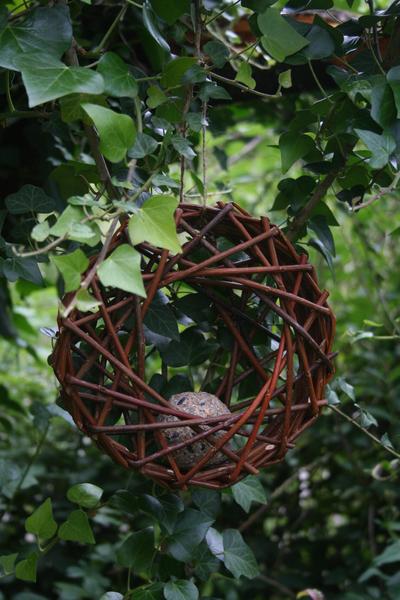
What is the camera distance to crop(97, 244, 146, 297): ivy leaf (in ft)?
1.66

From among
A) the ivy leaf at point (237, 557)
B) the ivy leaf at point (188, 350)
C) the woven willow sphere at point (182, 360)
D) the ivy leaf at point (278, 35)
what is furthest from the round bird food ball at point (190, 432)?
the ivy leaf at point (278, 35)

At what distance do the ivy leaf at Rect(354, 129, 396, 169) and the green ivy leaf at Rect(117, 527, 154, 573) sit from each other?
42 centimetres

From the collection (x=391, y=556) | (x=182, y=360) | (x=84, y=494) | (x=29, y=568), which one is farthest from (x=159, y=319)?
(x=391, y=556)

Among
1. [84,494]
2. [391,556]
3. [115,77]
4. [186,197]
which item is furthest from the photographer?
[391,556]

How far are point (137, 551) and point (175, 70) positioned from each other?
470 mm

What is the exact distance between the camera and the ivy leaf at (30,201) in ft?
2.49

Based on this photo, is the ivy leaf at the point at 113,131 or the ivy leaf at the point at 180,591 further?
the ivy leaf at the point at 180,591

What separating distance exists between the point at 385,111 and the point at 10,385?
139 centimetres

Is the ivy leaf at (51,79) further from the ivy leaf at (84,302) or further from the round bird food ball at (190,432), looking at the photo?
the round bird food ball at (190,432)

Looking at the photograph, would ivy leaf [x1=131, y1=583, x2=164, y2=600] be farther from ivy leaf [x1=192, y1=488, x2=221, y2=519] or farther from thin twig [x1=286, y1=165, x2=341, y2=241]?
thin twig [x1=286, y1=165, x2=341, y2=241]

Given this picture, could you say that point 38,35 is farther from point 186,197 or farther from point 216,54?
point 186,197

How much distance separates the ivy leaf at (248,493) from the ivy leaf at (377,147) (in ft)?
1.17

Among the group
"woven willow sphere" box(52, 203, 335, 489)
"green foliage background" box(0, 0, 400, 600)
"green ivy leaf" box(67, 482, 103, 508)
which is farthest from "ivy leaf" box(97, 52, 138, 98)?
"green ivy leaf" box(67, 482, 103, 508)

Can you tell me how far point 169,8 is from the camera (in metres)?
0.68
